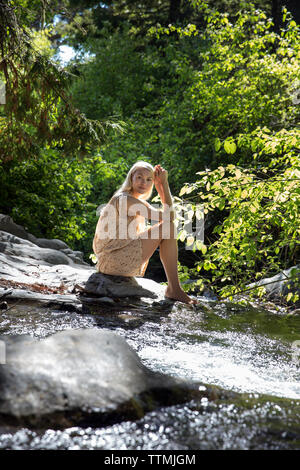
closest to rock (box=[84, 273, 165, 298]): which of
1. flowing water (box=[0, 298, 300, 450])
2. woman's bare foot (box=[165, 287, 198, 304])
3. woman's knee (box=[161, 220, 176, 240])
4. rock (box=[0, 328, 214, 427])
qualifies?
woman's bare foot (box=[165, 287, 198, 304])

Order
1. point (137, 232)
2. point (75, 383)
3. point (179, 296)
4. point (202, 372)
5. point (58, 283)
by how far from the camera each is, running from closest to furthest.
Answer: point (75, 383) → point (202, 372) → point (179, 296) → point (137, 232) → point (58, 283)

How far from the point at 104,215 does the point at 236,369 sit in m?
2.40

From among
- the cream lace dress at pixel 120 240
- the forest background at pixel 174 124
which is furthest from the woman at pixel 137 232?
the forest background at pixel 174 124

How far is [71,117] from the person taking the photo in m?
4.95

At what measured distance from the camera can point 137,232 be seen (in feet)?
14.3

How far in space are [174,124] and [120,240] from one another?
813 cm

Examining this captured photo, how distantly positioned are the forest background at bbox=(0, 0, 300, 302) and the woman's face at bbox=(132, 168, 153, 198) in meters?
0.49

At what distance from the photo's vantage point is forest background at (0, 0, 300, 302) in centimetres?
422

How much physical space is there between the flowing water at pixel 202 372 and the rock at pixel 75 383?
0.06 metres

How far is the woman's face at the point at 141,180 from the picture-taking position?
429 centimetres

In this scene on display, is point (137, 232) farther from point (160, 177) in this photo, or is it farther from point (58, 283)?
point (58, 283)

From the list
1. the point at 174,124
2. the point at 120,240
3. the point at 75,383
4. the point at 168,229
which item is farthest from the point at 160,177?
the point at 174,124

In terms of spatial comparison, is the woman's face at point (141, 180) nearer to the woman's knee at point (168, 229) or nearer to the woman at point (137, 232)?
the woman at point (137, 232)
